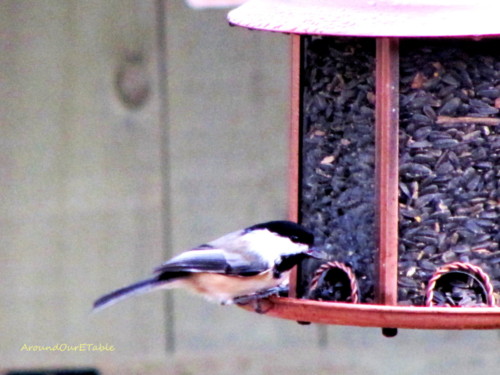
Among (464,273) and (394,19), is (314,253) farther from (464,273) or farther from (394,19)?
(394,19)

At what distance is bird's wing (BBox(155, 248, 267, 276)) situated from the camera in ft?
8.31

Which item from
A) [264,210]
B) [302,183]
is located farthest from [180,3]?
[302,183]

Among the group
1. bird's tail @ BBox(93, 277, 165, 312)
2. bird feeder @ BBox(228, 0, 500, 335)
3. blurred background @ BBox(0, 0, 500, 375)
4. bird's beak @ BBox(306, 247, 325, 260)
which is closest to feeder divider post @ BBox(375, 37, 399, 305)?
bird feeder @ BBox(228, 0, 500, 335)

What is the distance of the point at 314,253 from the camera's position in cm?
252

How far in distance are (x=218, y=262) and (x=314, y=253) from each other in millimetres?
248

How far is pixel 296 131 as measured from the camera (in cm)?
261

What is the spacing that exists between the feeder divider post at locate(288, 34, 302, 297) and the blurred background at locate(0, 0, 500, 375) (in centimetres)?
63

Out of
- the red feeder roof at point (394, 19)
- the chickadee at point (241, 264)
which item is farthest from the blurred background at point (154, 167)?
the red feeder roof at point (394, 19)

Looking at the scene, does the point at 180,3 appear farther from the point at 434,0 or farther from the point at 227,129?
the point at 434,0

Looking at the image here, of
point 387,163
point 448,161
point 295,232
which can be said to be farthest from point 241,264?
point 448,161

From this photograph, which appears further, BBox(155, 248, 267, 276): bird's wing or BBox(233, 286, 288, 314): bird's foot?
BBox(155, 248, 267, 276): bird's wing

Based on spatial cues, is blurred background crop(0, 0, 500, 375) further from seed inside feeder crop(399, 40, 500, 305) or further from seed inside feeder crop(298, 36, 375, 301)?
seed inside feeder crop(399, 40, 500, 305)

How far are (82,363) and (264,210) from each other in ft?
2.56

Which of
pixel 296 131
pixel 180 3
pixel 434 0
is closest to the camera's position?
pixel 434 0
